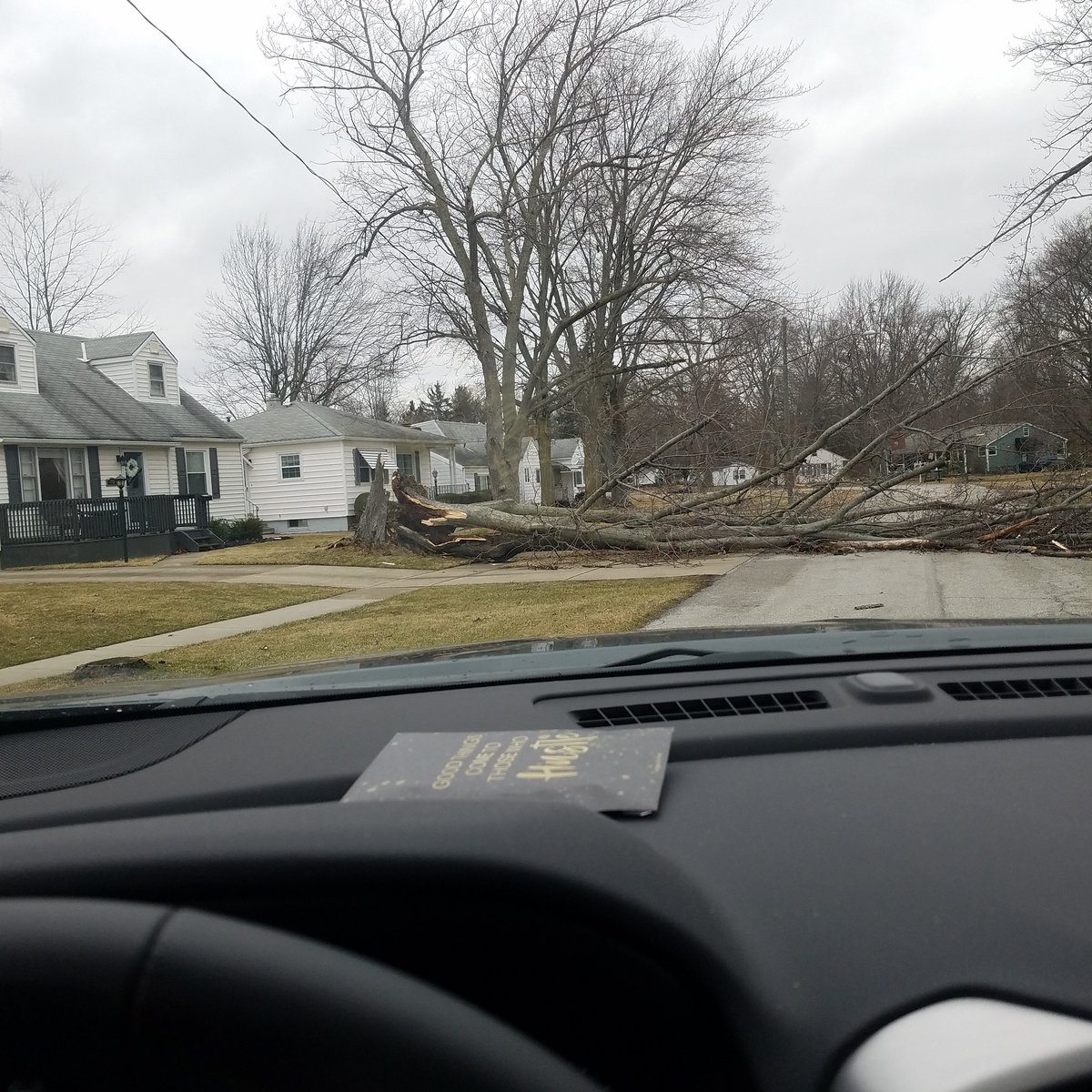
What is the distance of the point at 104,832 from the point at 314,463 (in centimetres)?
3575

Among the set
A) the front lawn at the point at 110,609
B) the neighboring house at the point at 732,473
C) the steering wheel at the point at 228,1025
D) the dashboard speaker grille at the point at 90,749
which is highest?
the neighboring house at the point at 732,473

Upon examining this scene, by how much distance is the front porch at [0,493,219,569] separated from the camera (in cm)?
2348

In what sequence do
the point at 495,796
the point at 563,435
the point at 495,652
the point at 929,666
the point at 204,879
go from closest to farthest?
the point at 204,879 < the point at 495,796 < the point at 929,666 < the point at 495,652 < the point at 563,435

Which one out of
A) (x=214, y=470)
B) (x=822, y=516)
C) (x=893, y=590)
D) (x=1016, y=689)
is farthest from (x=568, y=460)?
(x=1016, y=689)

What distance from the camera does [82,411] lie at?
29.0 metres

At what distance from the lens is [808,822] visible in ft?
5.95

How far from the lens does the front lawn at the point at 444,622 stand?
8703mm

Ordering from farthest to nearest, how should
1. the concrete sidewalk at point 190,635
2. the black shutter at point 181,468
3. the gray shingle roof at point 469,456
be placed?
1. the gray shingle roof at point 469,456
2. the black shutter at point 181,468
3. the concrete sidewalk at point 190,635

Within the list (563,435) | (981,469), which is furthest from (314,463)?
(563,435)

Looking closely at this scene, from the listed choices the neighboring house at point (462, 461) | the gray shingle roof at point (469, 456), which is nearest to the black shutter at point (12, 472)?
the neighboring house at point (462, 461)

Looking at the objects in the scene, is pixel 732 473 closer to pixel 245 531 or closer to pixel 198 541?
pixel 198 541

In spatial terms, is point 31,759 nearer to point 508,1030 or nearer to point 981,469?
point 508,1030

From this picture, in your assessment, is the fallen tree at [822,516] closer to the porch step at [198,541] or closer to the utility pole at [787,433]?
the utility pole at [787,433]

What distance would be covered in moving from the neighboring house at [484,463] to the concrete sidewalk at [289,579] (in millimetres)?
36740
